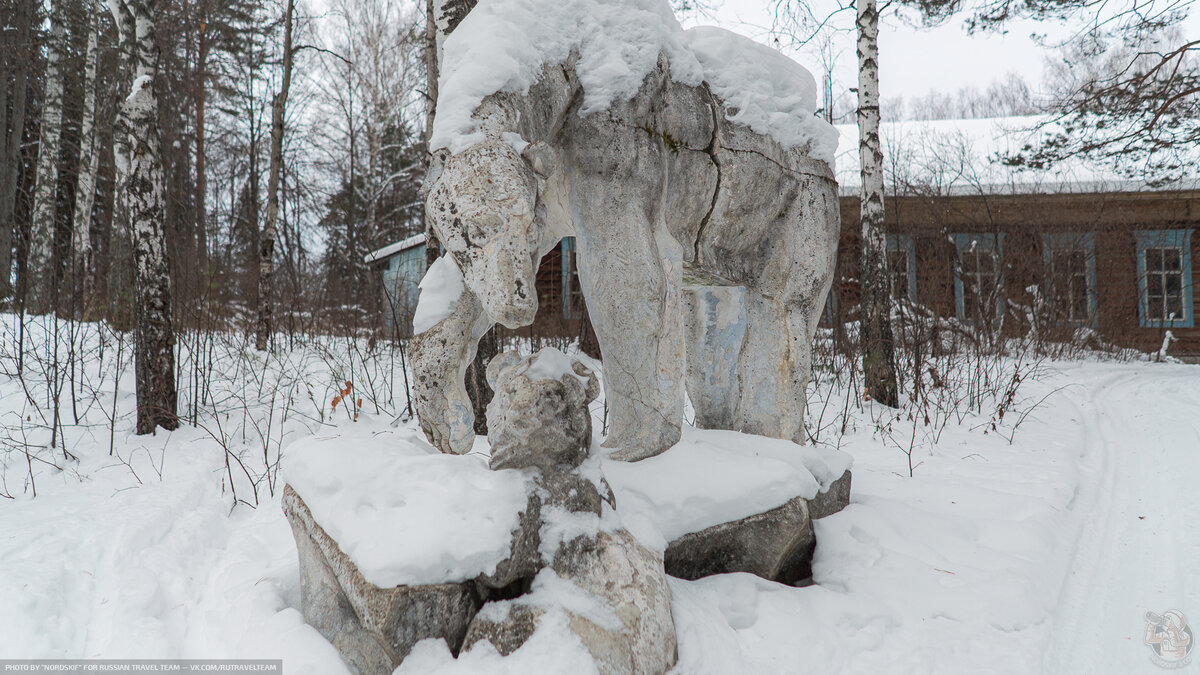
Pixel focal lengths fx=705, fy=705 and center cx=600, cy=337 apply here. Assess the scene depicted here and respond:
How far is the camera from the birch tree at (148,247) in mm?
4121

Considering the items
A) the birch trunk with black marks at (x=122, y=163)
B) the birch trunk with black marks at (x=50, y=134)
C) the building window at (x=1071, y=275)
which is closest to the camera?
the birch trunk with black marks at (x=122, y=163)

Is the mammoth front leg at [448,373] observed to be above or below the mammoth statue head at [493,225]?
below

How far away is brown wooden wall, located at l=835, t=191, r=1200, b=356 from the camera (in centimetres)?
1124

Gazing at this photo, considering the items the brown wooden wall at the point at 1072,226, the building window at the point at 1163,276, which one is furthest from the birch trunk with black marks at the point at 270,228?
the building window at the point at 1163,276

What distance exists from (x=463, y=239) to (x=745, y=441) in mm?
1281

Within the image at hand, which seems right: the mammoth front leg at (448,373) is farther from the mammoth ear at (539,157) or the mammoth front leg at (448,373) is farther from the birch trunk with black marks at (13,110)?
the birch trunk with black marks at (13,110)

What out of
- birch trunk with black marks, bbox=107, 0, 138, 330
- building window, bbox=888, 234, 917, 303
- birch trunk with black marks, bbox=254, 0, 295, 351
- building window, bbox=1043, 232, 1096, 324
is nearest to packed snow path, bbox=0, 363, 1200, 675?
birch trunk with black marks, bbox=107, 0, 138, 330

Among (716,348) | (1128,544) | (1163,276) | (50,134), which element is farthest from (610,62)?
(1163,276)

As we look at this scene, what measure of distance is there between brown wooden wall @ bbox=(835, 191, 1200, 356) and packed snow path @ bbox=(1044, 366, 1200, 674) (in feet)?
19.9

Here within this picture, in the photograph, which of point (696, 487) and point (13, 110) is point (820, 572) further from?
point (13, 110)

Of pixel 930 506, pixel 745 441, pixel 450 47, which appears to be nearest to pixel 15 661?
pixel 450 47

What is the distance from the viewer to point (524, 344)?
293 inches

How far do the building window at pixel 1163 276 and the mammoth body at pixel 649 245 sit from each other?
12862 millimetres

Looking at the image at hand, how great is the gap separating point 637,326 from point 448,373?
0.59m
